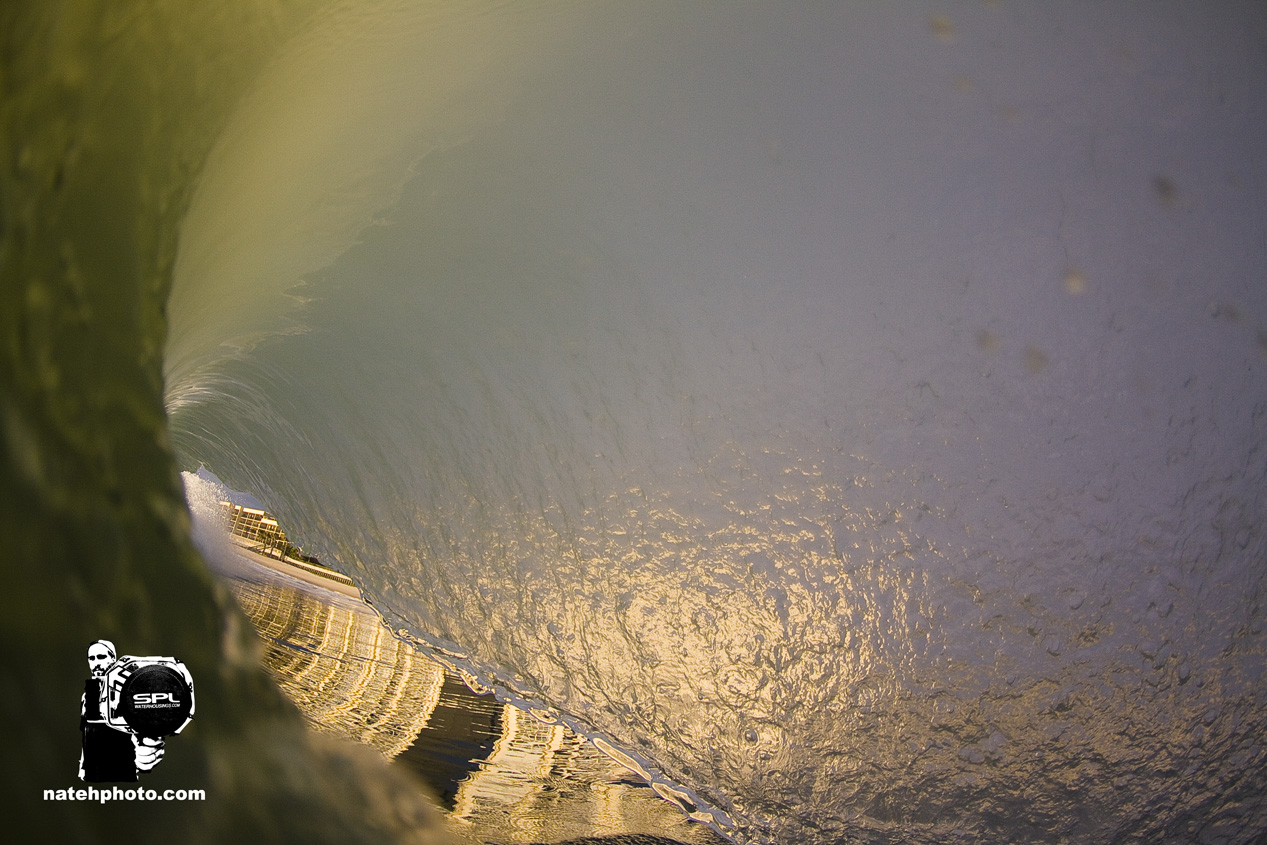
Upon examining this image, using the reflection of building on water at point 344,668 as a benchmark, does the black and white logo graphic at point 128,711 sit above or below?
below

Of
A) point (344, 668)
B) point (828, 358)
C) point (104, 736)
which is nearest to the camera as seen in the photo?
point (104, 736)

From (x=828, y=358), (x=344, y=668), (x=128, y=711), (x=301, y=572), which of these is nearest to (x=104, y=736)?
(x=128, y=711)

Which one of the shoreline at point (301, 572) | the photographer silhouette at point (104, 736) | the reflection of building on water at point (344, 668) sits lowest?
the photographer silhouette at point (104, 736)

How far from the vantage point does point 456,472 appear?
2221 mm

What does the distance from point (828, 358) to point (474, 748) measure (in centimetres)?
128

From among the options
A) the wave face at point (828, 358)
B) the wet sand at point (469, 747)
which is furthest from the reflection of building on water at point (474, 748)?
the wave face at point (828, 358)

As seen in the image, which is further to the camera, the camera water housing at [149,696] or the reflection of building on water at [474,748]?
the reflection of building on water at [474,748]

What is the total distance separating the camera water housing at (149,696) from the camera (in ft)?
1.64

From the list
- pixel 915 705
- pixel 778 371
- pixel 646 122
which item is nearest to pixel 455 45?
pixel 646 122

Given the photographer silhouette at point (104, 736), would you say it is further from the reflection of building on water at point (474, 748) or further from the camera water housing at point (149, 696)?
the reflection of building on water at point (474, 748)

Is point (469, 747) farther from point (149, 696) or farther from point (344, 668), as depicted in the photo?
point (149, 696)

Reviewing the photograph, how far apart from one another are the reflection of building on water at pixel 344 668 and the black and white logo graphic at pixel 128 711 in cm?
156

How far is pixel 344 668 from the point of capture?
249 centimetres

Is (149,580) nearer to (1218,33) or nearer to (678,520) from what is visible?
(678,520)
